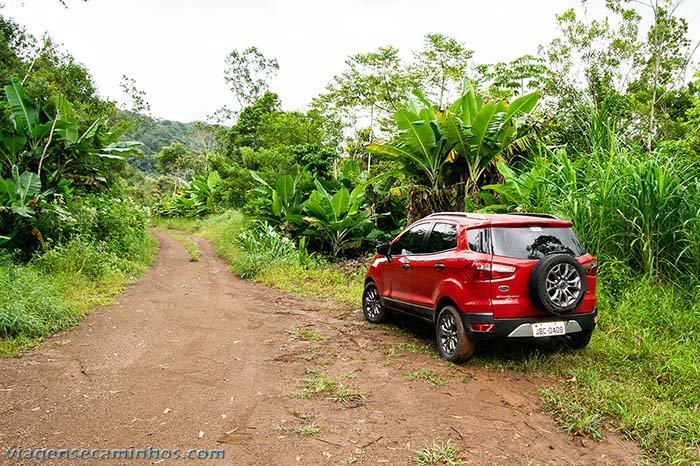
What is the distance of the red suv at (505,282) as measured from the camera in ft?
15.2

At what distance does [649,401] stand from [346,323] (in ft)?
13.6

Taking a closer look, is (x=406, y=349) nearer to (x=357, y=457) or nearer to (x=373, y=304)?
(x=373, y=304)

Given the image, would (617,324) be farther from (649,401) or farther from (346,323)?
(346,323)

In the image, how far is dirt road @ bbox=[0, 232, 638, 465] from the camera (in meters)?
3.43

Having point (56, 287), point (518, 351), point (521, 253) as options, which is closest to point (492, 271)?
point (521, 253)

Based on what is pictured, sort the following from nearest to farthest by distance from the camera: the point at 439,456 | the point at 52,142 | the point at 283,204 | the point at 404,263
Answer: the point at 439,456, the point at 404,263, the point at 52,142, the point at 283,204

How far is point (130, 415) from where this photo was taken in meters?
3.91

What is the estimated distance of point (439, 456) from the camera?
327cm

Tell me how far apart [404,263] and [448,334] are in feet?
4.39

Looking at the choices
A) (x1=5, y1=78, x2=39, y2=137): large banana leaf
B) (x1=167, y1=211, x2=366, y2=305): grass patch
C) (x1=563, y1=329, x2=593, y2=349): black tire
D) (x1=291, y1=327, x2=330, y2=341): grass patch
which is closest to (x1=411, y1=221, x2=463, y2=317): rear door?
(x1=291, y1=327, x2=330, y2=341): grass patch

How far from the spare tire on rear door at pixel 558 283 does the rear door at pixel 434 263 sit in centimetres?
77

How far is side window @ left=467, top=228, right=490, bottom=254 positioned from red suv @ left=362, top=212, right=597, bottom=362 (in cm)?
1

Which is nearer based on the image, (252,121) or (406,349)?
(406,349)

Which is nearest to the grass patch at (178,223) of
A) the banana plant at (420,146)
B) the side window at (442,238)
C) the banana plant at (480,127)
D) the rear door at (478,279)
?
the banana plant at (420,146)
